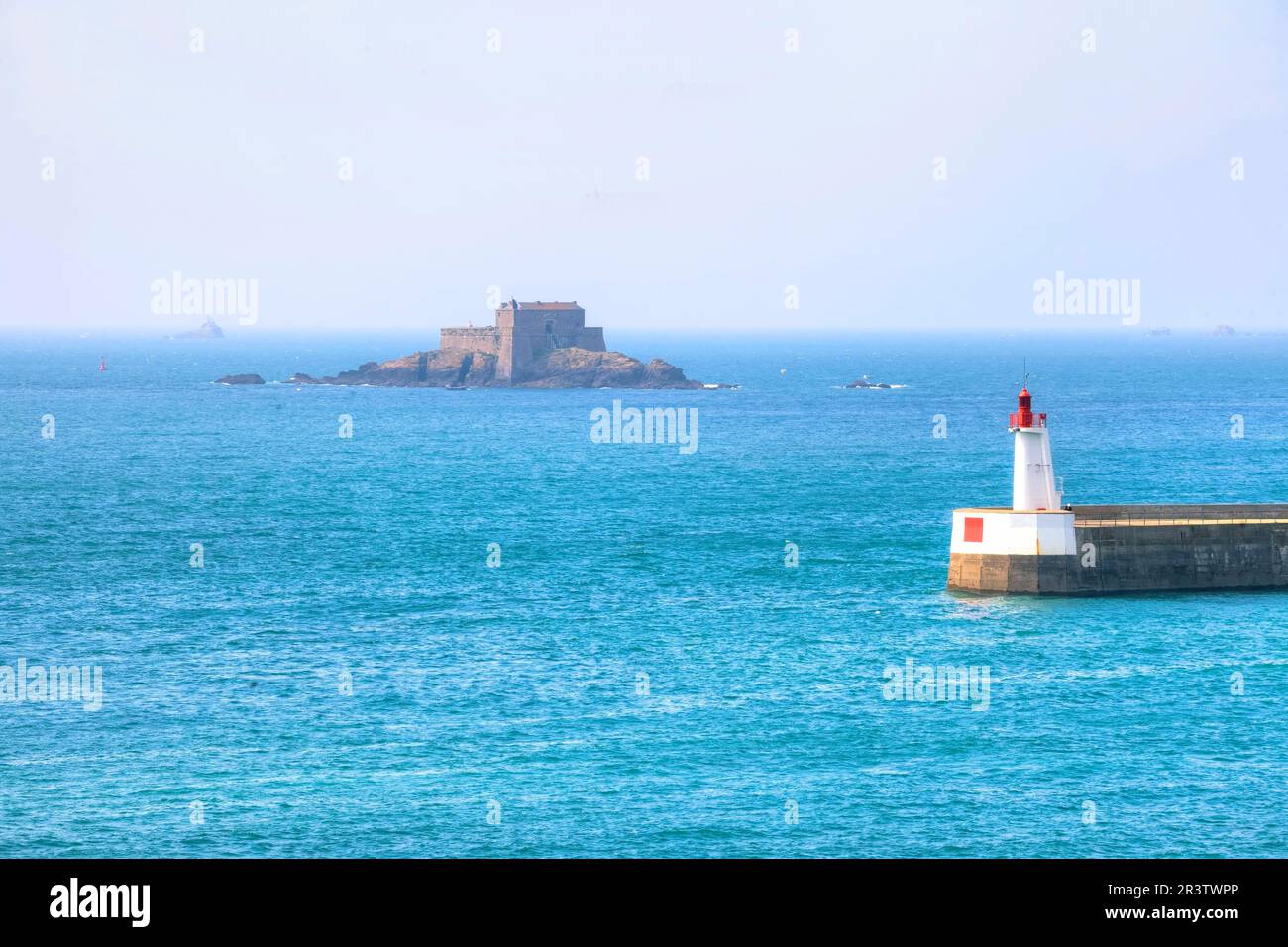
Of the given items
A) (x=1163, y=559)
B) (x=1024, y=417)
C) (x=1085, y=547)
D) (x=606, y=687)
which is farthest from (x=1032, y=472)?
(x=606, y=687)

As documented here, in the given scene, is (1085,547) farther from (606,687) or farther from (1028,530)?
(606,687)

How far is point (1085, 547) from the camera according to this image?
51406 mm

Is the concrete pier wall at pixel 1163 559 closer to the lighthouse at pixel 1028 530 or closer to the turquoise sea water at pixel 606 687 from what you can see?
the lighthouse at pixel 1028 530

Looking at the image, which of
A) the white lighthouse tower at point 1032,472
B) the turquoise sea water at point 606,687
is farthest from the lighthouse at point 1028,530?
the turquoise sea water at point 606,687

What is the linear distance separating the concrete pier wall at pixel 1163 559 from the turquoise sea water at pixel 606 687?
945 mm

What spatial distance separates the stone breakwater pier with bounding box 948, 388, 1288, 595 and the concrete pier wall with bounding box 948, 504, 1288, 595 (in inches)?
1.2

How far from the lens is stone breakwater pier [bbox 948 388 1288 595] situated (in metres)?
51.0

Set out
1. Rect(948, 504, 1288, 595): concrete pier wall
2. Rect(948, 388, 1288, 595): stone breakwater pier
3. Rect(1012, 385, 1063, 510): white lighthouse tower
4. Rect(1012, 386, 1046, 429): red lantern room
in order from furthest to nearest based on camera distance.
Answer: Rect(1012, 386, 1046, 429): red lantern room, Rect(948, 504, 1288, 595): concrete pier wall, Rect(1012, 385, 1063, 510): white lighthouse tower, Rect(948, 388, 1288, 595): stone breakwater pier

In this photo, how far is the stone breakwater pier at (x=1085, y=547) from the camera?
5097 cm

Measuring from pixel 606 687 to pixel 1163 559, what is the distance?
66.1 ft

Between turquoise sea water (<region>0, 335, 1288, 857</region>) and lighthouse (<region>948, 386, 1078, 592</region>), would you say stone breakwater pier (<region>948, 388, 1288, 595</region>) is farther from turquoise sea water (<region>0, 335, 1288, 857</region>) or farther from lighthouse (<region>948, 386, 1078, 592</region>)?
turquoise sea water (<region>0, 335, 1288, 857</region>)

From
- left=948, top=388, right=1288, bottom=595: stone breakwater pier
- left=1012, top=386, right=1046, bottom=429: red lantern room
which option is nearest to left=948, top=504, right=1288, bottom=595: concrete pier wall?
left=948, top=388, right=1288, bottom=595: stone breakwater pier
